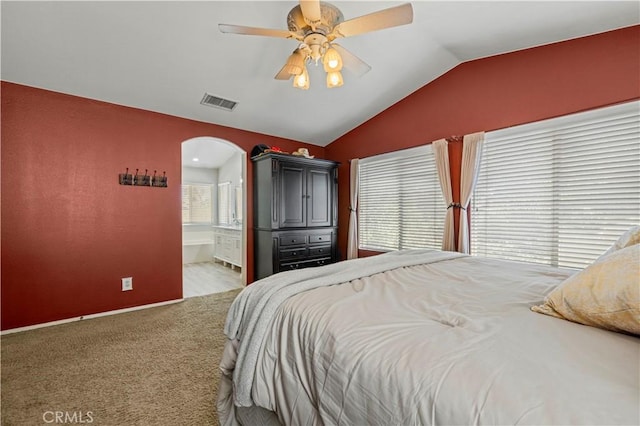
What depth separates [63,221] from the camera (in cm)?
304

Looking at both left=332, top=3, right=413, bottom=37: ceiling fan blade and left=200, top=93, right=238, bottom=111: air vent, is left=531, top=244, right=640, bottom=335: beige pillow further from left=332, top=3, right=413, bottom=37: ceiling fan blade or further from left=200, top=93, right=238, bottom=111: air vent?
left=200, top=93, right=238, bottom=111: air vent

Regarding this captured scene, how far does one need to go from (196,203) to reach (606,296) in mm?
7377

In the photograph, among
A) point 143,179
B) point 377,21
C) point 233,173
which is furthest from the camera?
point 233,173

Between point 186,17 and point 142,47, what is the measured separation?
0.59m

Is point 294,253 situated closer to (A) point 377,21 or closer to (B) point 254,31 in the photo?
(B) point 254,31

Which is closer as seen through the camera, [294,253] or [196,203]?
[294,253]

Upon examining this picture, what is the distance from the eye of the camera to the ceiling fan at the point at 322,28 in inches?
66.6

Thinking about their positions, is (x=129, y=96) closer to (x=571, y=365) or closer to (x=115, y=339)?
(x=115, y=339)

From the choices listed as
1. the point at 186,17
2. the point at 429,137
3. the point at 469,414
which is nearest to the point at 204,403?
the point at 469,414

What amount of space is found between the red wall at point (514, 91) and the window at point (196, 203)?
4.71m

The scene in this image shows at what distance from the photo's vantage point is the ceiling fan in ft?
5.55

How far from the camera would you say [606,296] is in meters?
0.92

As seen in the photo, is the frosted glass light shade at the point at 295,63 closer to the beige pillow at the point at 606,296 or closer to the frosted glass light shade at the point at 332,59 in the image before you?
the frosted glass light shade at the point at 332,59
